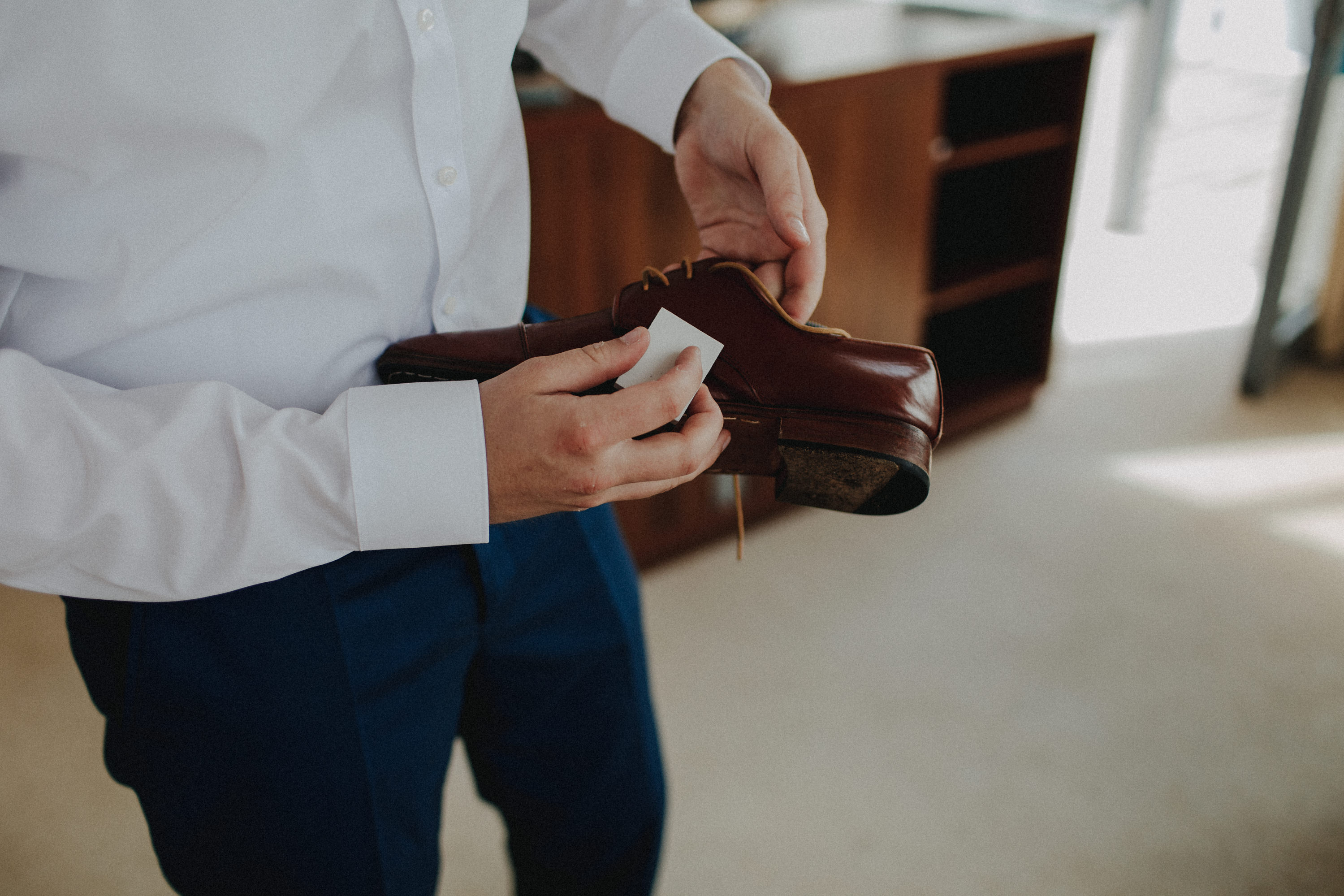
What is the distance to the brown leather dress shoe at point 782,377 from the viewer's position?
61 cm

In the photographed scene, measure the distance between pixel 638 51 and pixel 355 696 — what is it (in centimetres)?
57

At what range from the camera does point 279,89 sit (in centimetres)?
51

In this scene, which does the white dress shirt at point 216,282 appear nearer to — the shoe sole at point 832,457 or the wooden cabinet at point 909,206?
the shoe sole at point 832,457

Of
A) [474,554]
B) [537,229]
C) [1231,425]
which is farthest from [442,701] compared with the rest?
[1231,425]

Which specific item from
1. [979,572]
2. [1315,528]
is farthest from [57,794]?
[1315,528]

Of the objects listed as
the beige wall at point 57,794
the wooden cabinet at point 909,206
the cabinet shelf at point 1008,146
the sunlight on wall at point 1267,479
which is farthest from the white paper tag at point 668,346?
the sunlight on wall at point 1267,479

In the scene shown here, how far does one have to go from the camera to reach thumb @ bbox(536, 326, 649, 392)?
0.52m

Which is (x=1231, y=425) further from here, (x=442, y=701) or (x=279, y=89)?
(x=279, y=89)

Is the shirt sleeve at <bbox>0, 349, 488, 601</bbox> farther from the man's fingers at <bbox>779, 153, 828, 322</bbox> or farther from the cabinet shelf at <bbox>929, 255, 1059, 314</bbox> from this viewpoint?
the cabinet shelf at <bbox>929, 255, 1059, 314</bbox>

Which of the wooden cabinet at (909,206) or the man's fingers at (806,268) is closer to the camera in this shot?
the man's fingers at (806,268)

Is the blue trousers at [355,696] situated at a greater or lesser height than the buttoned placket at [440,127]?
lesser

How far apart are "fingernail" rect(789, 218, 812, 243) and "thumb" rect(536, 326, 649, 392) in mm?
149

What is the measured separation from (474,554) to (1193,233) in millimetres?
3479

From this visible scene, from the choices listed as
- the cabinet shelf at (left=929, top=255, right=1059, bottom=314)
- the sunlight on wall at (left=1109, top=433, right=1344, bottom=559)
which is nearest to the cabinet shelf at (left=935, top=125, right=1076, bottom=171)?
the cabinet shelf at (left=929, top=255, right=1059, bottom=314)
